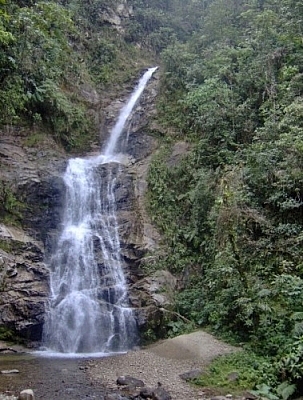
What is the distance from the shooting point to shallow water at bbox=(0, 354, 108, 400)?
840cm

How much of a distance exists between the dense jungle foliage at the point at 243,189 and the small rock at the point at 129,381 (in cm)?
254

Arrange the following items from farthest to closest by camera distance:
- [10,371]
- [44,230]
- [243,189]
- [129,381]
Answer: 1. [44,230]
2. [243,189]
3. [10,371]
4. [129,381]

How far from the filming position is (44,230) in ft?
53.2

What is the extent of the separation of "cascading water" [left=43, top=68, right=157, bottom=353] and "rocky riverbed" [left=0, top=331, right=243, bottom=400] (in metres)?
1.27

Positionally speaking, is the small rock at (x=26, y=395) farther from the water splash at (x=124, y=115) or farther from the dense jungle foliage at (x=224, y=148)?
the water splash at (x=124, y=115)

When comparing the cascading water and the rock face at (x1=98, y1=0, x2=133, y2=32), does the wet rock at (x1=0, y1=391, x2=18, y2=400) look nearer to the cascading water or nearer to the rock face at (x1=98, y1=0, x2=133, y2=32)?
the cascading water

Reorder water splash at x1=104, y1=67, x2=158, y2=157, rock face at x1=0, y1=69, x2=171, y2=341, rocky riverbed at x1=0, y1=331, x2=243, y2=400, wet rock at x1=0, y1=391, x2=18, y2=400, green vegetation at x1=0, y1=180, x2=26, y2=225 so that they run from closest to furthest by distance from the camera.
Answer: wet rock at x1=0, y1=391, x2=18, y2=400 → rocky riverbed at x1=0, y1=331, x2=243, y2=400 → rock face at x1=0, y1=69, x2=171, y2=341 → green vegetation at x1=0, y1=180, x2=26, y2=225 → water splash at x1=104, y1=67, x2=158, y2=157

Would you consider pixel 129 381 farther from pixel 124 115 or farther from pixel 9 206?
pixel 124 115

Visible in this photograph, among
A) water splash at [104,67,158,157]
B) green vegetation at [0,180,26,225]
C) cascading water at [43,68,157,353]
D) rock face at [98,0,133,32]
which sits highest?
rock face at [98,0,133,32]

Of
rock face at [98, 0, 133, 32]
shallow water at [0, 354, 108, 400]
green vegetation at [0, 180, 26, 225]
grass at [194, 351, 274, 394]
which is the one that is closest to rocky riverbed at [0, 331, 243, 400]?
shallow water at [0, 354, 108, 400]

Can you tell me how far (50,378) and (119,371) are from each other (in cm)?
164

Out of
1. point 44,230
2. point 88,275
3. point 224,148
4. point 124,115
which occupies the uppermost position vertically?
point 124,115

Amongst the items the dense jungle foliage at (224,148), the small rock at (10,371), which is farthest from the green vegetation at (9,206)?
the small rock at (10,371)

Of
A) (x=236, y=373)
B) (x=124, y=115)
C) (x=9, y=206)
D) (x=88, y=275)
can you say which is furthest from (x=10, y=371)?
(x=124, y=115)
